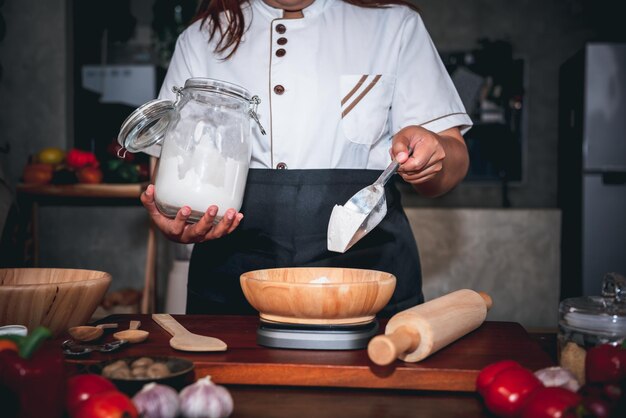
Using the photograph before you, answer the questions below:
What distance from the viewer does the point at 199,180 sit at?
3.50 ft

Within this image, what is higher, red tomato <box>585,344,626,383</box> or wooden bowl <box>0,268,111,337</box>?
wooden bowl <box>0,268,111,337</box>

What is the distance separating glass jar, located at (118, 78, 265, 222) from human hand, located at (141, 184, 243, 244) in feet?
0.05

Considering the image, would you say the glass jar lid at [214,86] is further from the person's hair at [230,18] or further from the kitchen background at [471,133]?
the kitchen background at [471,133]

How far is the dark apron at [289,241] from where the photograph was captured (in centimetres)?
132

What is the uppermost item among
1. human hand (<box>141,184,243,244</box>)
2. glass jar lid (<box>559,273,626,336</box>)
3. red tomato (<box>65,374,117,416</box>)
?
human hand (<box>141,184,243,244</box>)

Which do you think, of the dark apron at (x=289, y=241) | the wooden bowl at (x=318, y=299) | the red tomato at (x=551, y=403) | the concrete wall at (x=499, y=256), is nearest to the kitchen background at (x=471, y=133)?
the concrete wall at (x=499, y=256)

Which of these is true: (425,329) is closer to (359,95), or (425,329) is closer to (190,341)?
(190,341)

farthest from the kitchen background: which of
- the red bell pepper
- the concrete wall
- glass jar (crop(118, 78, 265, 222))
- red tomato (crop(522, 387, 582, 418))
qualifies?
red tomato (crop(522, 387, 582, 418))

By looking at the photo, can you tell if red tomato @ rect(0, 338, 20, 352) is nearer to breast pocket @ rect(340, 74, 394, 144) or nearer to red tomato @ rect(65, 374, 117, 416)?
red tomato @ rect(65, 374, 117, 416)

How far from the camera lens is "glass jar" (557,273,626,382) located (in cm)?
90

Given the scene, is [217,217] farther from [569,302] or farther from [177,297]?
[177,297]

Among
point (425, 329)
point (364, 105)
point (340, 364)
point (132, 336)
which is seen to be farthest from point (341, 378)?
point (364, 105)

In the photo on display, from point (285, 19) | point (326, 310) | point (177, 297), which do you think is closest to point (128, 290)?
point (177, 297)

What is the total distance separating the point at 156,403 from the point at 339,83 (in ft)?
2.99
